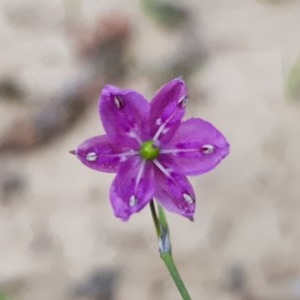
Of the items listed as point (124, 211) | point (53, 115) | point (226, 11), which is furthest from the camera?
point (226, 11)

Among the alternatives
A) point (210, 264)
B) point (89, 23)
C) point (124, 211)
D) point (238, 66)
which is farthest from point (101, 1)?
point (124, 211)

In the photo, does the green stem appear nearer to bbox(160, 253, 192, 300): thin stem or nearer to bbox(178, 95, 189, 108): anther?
bbox(160, 253, 192, 300): thin stem

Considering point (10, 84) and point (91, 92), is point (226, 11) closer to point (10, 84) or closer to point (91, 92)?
point (91, 92)

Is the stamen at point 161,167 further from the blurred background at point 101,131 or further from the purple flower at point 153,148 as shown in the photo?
the blurred background at point 101,131

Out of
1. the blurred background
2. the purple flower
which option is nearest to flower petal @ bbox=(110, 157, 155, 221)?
the purple flower

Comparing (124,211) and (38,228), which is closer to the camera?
(124,211)

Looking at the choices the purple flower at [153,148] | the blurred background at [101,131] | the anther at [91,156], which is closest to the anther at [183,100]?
the purple flower at [153,148]
